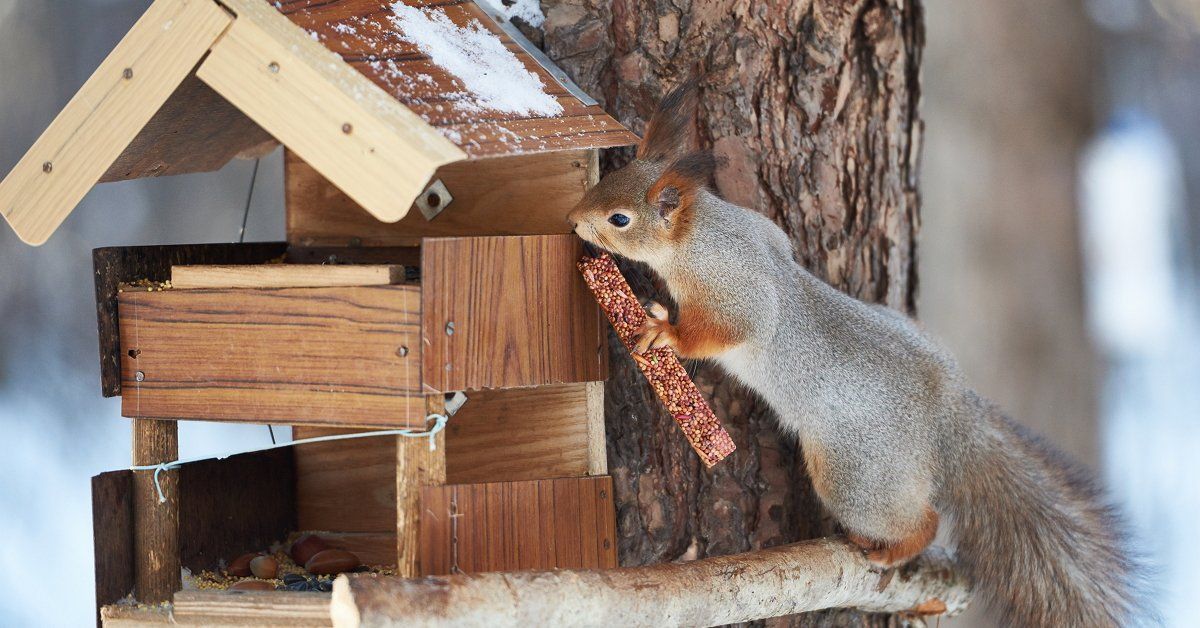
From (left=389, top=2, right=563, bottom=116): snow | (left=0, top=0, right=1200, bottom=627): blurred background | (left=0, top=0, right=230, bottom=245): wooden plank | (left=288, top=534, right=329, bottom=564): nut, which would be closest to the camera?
(left=0, top=0, right=230, bottom=245): wooden plank

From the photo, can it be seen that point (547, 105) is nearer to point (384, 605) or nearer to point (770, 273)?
point (770, 273)

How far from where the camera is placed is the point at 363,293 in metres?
1.31

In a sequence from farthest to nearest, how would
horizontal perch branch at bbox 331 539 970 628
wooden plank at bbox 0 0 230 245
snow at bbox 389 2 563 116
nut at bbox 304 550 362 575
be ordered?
nut at bbox 304 550 362 575 → snow at bbox 389 2 563 116 → wooden plank at bbox 0 0 230 245 → horizontal perch branch at bbox 331 539 970 628

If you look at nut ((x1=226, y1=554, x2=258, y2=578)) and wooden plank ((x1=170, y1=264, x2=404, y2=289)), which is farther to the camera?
nut ((x1=226, y1=554, x2=258, y2=578))

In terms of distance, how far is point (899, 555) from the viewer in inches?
64.8

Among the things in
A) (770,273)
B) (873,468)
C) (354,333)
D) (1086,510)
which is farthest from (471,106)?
(1086,510)

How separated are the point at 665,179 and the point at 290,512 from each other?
0.96 meters

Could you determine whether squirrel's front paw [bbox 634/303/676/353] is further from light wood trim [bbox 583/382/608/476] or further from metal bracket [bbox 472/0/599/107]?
metal bracket [bbox 472/0/599/107]

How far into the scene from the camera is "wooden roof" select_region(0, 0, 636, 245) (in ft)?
3.88

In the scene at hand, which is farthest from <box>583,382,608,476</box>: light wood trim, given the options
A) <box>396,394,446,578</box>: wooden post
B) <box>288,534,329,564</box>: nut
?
<box>288,534,329,564</box>: nut

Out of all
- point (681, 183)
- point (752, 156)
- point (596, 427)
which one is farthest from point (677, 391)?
point (752, 156)

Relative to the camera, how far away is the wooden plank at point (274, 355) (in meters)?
1.30

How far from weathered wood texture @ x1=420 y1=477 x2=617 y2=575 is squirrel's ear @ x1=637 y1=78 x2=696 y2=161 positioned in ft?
1.72

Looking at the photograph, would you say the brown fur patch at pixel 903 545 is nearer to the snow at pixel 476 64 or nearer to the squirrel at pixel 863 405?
the squirrel at pixel 863 405
